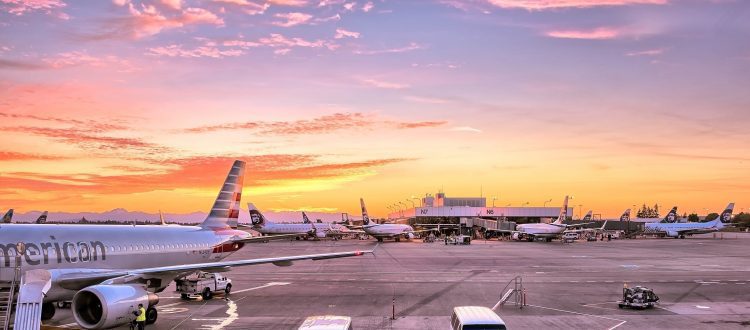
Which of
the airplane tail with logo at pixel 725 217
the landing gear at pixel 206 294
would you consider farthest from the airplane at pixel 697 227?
the landing gear at pixel 206 294

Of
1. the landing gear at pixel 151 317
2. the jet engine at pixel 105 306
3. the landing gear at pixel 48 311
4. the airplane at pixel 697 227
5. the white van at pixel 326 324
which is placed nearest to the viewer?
the white van at pixel 326 324

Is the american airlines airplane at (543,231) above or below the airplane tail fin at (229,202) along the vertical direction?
below

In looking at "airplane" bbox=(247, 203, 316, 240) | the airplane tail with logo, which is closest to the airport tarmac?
"airplane" bbox=(247, 203, 316, 240)

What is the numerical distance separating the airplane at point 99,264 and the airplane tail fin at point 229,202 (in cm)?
489

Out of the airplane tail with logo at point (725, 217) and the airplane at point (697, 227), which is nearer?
the airplane at point (697, 227)

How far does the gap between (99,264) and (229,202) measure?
49.2 feet

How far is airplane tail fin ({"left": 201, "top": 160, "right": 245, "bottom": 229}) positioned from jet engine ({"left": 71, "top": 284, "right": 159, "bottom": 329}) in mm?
17815

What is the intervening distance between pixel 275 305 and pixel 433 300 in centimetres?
979

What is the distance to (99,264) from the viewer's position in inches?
1227

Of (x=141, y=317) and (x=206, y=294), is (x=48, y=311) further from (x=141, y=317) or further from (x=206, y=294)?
(x=206, y=294)

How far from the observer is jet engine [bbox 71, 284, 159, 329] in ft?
82.0

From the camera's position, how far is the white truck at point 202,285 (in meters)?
38.7

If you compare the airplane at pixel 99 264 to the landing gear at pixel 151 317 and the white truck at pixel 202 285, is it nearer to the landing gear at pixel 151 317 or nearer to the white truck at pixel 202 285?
the landing gear at pixel 151 317

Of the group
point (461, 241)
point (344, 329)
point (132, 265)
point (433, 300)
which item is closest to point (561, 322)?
point (433, 300)
